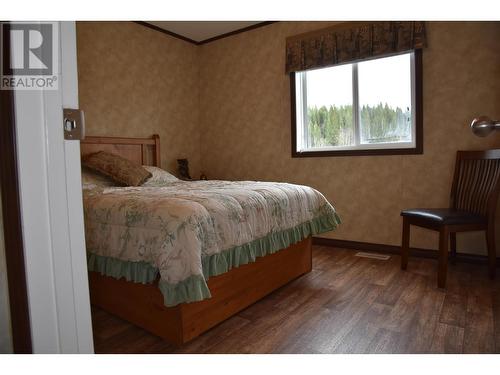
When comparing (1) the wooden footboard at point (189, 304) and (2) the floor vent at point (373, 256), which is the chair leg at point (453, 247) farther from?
(1) the wooden footboard at point (189, 304)

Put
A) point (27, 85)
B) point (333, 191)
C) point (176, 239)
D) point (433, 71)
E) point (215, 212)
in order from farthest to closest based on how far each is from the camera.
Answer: point (333, 191)
point (433, 71)
point (215, 212)
point (176, 239)
point (27, 85)

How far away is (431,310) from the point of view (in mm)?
1883

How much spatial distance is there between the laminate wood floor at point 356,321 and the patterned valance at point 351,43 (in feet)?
6.59

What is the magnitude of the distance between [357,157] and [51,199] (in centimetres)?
300

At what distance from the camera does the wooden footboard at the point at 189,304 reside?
1.57m

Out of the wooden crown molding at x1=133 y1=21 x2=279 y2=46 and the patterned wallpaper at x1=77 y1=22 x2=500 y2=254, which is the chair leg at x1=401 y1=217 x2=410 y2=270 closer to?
the patterned wallpaper at x1=77 y1=22 x2=500 y2=254

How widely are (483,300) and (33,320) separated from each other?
2362 mm

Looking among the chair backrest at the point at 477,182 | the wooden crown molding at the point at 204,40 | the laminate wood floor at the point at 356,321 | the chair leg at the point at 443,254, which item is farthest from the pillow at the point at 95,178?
the chair backrest at the point at 477,182

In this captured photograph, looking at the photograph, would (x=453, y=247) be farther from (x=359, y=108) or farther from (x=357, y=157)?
(x=359, y=108)

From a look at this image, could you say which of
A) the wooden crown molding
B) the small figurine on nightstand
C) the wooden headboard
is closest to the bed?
the wooden headboard

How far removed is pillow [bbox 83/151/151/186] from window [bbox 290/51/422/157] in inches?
66.9

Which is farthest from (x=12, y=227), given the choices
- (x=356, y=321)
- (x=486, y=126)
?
(x=356, y=321)
